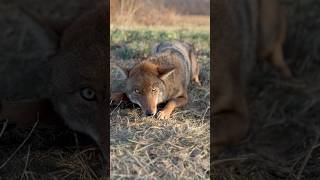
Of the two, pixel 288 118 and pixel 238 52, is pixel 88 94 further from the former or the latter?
pixel 288 118

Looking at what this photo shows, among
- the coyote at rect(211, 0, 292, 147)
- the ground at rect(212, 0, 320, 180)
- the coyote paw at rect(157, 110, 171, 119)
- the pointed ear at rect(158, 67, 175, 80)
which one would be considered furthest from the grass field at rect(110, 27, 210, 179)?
the coyote at rect(211, 0, 292, 147)

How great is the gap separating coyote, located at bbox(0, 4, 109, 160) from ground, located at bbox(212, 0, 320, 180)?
808mm

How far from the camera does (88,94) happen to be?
2.84 metres

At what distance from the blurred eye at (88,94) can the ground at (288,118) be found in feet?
2.70

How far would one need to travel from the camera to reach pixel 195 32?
33.7 feet

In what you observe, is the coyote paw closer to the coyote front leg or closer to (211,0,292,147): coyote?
the coyote front leg

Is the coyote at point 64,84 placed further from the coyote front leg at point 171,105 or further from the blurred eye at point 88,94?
the coyote front leg at point 171,105

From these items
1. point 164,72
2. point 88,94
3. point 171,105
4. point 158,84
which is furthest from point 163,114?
point 88,94

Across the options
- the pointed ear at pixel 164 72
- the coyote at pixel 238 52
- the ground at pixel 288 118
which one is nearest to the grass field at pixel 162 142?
the pointed ear at pixel 164 72

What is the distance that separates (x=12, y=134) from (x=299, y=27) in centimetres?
185

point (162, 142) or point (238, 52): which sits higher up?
point (238, 52)

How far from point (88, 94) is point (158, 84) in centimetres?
229

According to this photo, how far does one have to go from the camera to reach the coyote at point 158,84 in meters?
4.83

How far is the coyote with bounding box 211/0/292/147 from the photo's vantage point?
2691 mm
